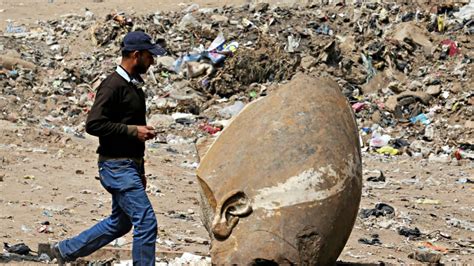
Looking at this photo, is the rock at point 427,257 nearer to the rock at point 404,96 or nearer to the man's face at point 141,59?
the man's face at point 141,59

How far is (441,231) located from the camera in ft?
29.3

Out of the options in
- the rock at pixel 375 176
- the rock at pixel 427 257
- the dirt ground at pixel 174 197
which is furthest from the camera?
the rock at pixel 375 176

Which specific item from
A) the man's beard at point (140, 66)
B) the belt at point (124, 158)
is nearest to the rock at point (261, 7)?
the man's beard at point (140, 66)

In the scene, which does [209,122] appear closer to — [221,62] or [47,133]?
[221,62]

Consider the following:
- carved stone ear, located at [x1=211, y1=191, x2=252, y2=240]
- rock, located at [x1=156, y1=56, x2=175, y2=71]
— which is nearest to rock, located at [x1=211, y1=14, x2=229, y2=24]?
rock, located at [x1=156, y1=56, x2=175, y2=71]

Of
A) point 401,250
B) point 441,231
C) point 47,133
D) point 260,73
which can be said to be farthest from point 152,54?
point 260,73

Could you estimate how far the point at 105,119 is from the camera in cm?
522

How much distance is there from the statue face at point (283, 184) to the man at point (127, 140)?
0.35 meters

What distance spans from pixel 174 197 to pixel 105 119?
4.26m

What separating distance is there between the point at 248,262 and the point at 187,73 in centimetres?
1088

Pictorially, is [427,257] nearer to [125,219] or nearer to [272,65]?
[125,219]

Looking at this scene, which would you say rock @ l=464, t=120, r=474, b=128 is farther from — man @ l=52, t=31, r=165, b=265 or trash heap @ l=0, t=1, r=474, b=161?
man @ l=52, t=31, r=165, b=265

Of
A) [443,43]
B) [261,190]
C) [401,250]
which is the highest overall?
[261,190]

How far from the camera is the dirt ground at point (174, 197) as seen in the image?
766 cm
